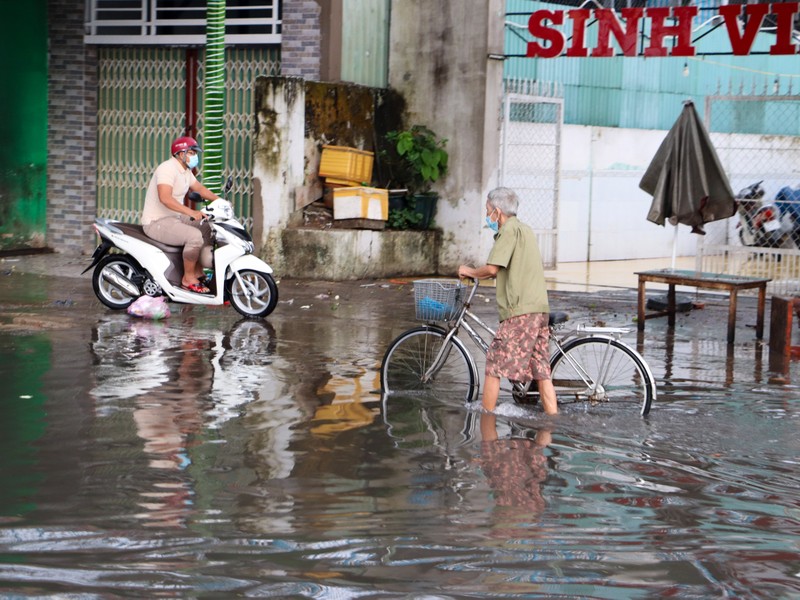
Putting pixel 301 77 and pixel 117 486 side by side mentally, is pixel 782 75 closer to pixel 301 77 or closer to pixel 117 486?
pixel 301 77

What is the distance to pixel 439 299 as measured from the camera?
8312mm

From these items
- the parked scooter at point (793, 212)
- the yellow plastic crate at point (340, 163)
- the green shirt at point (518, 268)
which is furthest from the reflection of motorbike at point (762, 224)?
the green shirt at point (518, 268)

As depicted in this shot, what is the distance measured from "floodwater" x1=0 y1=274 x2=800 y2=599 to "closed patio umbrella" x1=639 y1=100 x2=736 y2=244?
90.6 inches

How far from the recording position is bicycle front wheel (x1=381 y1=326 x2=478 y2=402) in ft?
27.8

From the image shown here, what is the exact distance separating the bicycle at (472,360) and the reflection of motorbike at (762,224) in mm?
6336

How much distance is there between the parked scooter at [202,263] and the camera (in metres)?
12.4

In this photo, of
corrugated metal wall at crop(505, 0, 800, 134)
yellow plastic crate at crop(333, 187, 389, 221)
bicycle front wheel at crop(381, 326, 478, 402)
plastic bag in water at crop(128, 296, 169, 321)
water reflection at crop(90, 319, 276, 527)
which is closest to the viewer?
water reflection at crop(90, 319, 276, 527)

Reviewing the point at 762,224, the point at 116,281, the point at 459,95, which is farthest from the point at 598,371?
the point at 459,95

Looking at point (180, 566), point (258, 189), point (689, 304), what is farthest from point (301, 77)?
point (180, 566)

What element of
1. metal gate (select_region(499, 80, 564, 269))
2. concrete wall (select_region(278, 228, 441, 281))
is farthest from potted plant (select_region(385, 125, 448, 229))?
metal gate (select_region(499, 80, 564, 269))

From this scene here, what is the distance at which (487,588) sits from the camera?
4.93 m

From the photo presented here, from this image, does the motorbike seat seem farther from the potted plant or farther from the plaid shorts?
the plaid shorts

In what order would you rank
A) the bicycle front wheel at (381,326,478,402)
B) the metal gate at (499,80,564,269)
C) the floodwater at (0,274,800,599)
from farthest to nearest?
the metal gate at (499,80,564,269) < the bicycle front wheel at (381,326,478,402) < the floodwater at (0,274,800,599)

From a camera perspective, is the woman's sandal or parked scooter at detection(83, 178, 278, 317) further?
the woman's sandal
